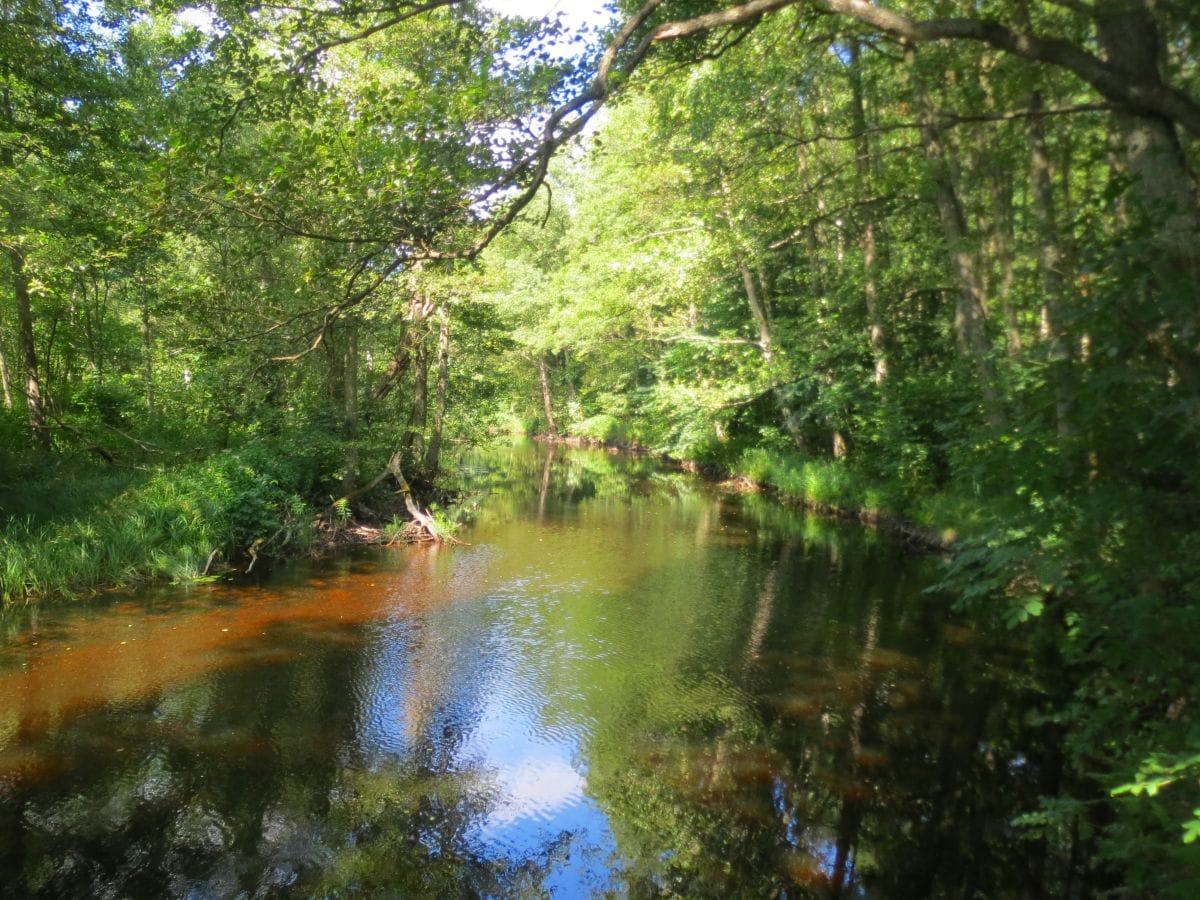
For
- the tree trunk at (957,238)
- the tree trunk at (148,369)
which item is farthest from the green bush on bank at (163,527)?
the tree trunk at (957,238)

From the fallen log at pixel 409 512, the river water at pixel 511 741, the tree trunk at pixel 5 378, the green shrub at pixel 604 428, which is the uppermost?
the tree trunk at pixel 5 378

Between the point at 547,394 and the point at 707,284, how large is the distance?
63.1 ft

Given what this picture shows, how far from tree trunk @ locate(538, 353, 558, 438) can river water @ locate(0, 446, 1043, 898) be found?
85.4 feet

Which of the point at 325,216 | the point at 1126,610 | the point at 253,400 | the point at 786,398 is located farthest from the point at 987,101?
the point at 253,400

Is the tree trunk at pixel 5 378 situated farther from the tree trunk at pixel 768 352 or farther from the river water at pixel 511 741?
the tree trunk at pixel 768 352

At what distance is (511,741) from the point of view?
6168 millimetres

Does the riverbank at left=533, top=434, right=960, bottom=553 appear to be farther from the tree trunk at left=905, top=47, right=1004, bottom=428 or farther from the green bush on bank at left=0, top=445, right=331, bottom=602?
the green bush on bank at left=0, top=445, right=331, bottom=602

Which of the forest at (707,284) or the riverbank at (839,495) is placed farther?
the riverbank at (839,495)

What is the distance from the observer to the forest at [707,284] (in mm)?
3686

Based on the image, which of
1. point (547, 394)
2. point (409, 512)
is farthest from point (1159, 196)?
point (547, 394)

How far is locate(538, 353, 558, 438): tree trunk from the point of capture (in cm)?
3622

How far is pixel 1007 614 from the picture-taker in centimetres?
598

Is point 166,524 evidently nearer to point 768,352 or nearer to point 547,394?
point 768,352

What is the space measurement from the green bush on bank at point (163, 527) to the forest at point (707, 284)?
6 centimetres
